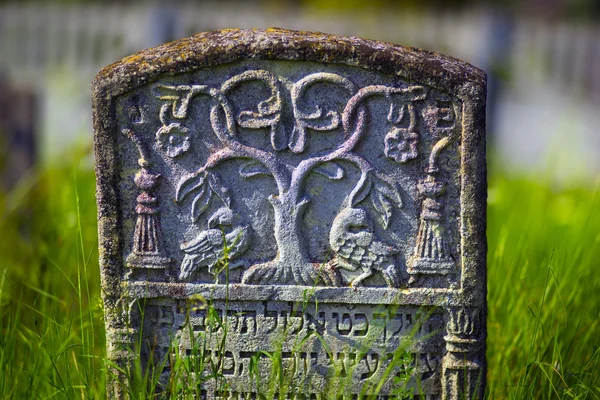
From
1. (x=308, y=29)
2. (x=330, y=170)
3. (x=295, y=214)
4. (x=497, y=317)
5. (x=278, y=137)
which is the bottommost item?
(x=497, y=317)

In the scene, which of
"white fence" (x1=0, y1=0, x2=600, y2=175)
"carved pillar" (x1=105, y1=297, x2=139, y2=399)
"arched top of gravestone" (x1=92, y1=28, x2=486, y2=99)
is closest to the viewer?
"arched top of gravestone" (x1=92, y1=28, x2=486, y2=99)

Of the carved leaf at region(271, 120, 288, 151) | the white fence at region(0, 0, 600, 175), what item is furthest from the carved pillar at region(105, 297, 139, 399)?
the white fence at region(0, 0, 600, 175)

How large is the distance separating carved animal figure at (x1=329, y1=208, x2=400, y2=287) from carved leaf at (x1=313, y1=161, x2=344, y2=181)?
0.11m

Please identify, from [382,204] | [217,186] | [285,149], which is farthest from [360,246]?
[217,186]

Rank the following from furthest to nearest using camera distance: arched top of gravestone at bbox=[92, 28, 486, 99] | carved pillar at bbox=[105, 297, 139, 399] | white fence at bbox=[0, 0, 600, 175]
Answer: white fence at bbox=[0, 0, 600, 175] → carved pillar at bbox=[105, 297, 139, 399] → arched top of gravestone at bbox=[92, 28, 486, 99]

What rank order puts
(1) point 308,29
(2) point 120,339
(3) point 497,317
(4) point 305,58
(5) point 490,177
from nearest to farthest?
(4) point 305,58, (2) point 120,339, (3) point 497,317, (5) point 490,177, (1) point 308,29

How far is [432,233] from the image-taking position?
2.25 metres

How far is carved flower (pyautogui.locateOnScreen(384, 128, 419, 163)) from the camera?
220 cm

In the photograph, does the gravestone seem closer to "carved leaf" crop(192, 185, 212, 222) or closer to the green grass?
"carved leaf" crop(192, 185, 212, 222)

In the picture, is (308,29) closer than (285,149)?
No

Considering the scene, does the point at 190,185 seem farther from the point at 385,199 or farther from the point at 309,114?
the point at 385,199

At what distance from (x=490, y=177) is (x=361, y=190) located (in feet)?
13.1

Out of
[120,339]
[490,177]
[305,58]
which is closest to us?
[305,58]

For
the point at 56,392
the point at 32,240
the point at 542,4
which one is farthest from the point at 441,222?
the point at 542,4
